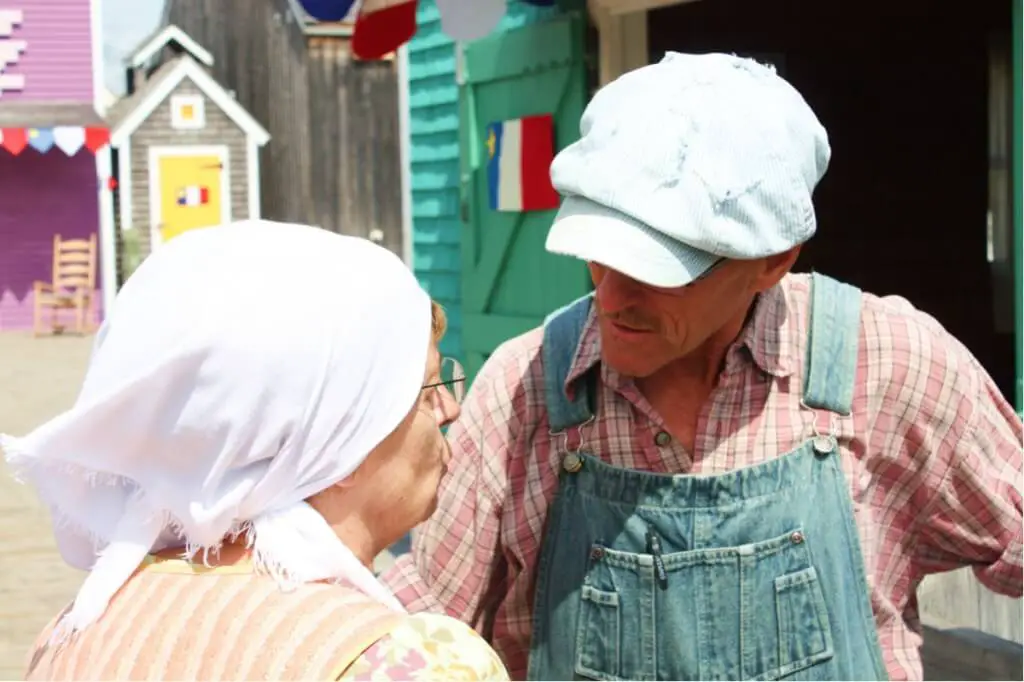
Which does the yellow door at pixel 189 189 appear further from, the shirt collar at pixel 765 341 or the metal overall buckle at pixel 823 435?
the metal overall buckle at pixel 823 435

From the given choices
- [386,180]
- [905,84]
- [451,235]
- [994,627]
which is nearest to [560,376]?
[994,627]

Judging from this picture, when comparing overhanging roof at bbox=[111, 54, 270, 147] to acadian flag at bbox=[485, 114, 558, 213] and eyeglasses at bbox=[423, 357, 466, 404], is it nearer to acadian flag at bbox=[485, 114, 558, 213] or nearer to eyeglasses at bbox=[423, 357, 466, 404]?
acadian flag at bbox=[485, 114, 558, 213]

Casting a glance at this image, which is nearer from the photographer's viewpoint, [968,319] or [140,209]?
[968,319]

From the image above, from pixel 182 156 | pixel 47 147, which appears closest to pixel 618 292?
pixel 47 147

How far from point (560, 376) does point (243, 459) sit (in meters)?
0.70

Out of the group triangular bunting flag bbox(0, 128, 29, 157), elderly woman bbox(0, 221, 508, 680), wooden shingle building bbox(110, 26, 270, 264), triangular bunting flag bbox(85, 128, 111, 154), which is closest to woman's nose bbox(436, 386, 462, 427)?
elderly woman bbox(0, 221, 508, 680)

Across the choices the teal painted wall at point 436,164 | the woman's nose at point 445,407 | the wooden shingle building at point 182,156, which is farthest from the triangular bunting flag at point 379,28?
the wooden shingle building at point 182,156

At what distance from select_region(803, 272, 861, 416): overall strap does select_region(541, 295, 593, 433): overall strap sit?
309 mm

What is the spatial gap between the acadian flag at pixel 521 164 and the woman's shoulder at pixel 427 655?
4554mm

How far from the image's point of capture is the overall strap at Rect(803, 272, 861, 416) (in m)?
1.98

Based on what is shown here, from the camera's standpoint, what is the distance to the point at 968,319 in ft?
27.9

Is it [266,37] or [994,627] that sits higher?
[266,37]

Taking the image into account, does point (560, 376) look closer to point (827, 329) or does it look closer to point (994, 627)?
point (827, 329)

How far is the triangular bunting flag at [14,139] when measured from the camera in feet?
64.3
